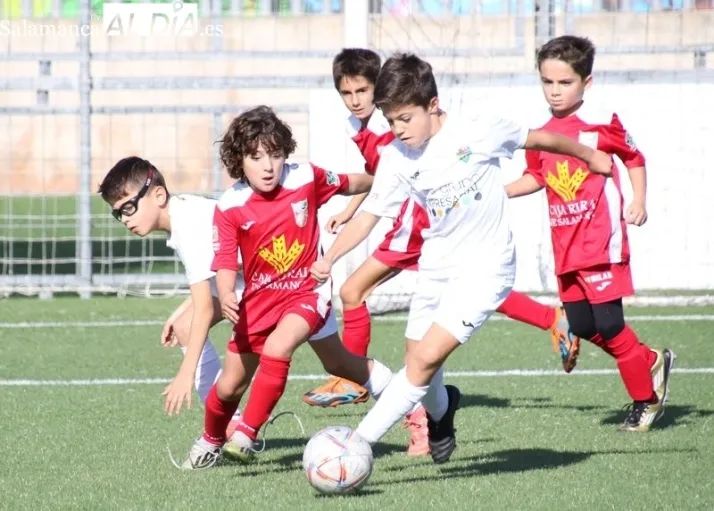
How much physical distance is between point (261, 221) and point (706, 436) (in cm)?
211

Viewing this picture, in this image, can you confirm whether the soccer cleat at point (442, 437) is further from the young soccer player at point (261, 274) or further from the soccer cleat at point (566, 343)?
the soccer cleat at point (566, 343)

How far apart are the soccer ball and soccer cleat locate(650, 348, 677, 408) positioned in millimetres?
1895

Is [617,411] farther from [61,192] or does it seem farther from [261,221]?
[61,192]

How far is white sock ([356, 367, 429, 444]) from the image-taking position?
4793mm

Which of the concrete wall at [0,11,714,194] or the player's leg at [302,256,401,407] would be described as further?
the concrete wall at [0,11,714,194]

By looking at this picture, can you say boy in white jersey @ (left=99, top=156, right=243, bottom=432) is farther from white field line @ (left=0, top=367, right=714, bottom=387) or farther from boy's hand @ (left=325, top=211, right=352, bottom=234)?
white field line @ (left=0, top=367, right=714, bottom=387)

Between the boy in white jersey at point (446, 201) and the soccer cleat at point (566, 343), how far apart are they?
60.9 inches

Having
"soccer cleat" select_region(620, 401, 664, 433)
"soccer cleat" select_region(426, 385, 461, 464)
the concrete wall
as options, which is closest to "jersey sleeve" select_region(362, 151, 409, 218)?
"soccer cleat" select_region(426, 385, 461, 464)

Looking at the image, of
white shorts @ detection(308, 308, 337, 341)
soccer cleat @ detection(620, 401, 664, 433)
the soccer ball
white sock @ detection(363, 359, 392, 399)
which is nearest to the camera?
the soccer ball

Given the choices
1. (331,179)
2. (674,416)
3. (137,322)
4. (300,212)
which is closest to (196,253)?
(300,212)

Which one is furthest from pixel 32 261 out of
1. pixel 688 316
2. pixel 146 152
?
pixel 688 316

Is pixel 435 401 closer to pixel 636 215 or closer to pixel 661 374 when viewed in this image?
pixel 636 215

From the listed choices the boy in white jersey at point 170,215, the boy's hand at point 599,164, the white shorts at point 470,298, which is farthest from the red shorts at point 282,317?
the boy's hand at point 599,164

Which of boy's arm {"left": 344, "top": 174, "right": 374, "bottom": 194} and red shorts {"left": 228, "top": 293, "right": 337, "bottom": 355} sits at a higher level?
boy's arm {"left": 344, "top": 174, "right": 374, "bottom": 194}
